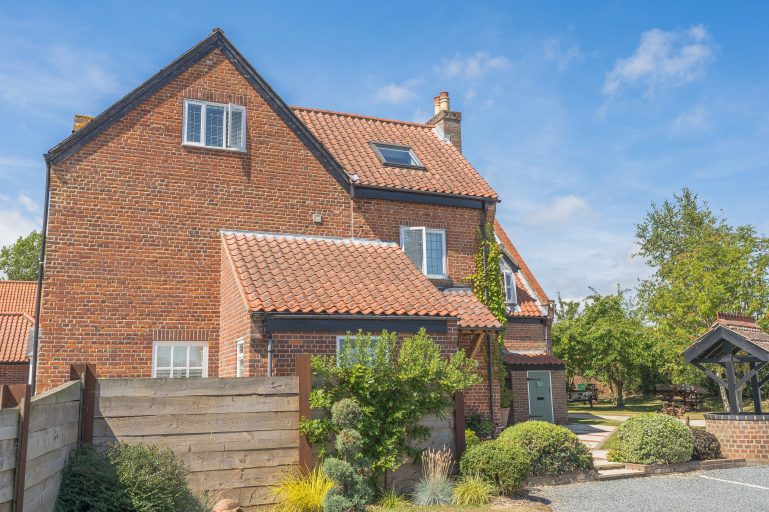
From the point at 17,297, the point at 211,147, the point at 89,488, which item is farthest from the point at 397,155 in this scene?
the point at 17,297

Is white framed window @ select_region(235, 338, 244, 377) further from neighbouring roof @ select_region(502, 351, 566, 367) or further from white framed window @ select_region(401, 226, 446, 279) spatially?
neighbouring roof @ select_region(502, 351, 566, 367)

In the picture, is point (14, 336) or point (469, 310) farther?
point (14, 336)

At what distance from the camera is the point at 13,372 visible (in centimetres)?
2931

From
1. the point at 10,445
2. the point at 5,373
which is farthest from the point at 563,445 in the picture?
the point at 5,373

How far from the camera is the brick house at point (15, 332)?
29266 millimetres

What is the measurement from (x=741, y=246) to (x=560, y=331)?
44.9ft

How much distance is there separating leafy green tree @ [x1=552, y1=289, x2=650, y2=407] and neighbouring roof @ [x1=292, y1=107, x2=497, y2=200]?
20.7 meters

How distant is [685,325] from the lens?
29.8 meters

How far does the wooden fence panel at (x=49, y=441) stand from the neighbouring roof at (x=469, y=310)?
393 inches

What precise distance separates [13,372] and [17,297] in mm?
9634

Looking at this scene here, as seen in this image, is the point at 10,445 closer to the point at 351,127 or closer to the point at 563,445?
the point at 563,445

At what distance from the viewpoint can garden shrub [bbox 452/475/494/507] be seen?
10188 mm

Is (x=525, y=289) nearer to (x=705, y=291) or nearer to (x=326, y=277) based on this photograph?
(x=705, y=291)

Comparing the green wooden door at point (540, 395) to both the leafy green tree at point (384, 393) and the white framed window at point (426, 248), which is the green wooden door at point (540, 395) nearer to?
the white framed window at point (426, 248)
